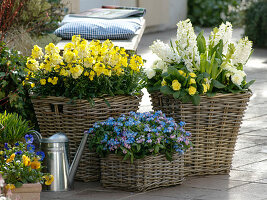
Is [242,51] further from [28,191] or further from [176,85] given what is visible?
[28,191]

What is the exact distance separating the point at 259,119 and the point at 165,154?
8.26 feet

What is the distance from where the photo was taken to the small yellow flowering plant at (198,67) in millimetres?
4070

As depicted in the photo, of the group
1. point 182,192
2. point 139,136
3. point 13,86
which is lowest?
point 182,192

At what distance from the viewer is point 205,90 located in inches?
159

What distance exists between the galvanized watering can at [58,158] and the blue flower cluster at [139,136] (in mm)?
150

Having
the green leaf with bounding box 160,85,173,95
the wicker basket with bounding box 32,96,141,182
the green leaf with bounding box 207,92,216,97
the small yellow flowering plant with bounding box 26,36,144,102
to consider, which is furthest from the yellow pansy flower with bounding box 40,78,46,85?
the green leaf with bounding box 207,92,216,97

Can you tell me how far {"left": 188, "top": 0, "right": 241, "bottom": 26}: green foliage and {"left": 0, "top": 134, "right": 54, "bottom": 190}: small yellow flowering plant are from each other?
12.2 metres

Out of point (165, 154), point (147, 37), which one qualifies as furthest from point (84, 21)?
point (147, 37)

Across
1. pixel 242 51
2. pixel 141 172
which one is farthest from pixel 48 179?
pixel 242 51

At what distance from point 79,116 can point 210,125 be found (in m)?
0.93

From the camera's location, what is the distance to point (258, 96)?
24.5 ft

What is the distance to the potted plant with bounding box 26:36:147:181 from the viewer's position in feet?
13.2

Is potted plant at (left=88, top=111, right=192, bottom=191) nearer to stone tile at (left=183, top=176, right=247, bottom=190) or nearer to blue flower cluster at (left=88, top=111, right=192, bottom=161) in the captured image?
blue flower cluster at (left=88, top=111, right=192, bottom=161)

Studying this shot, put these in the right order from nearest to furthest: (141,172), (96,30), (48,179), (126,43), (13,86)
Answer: (48,179) → (141,172) → (13,86) → (126,43) → (96,30)
